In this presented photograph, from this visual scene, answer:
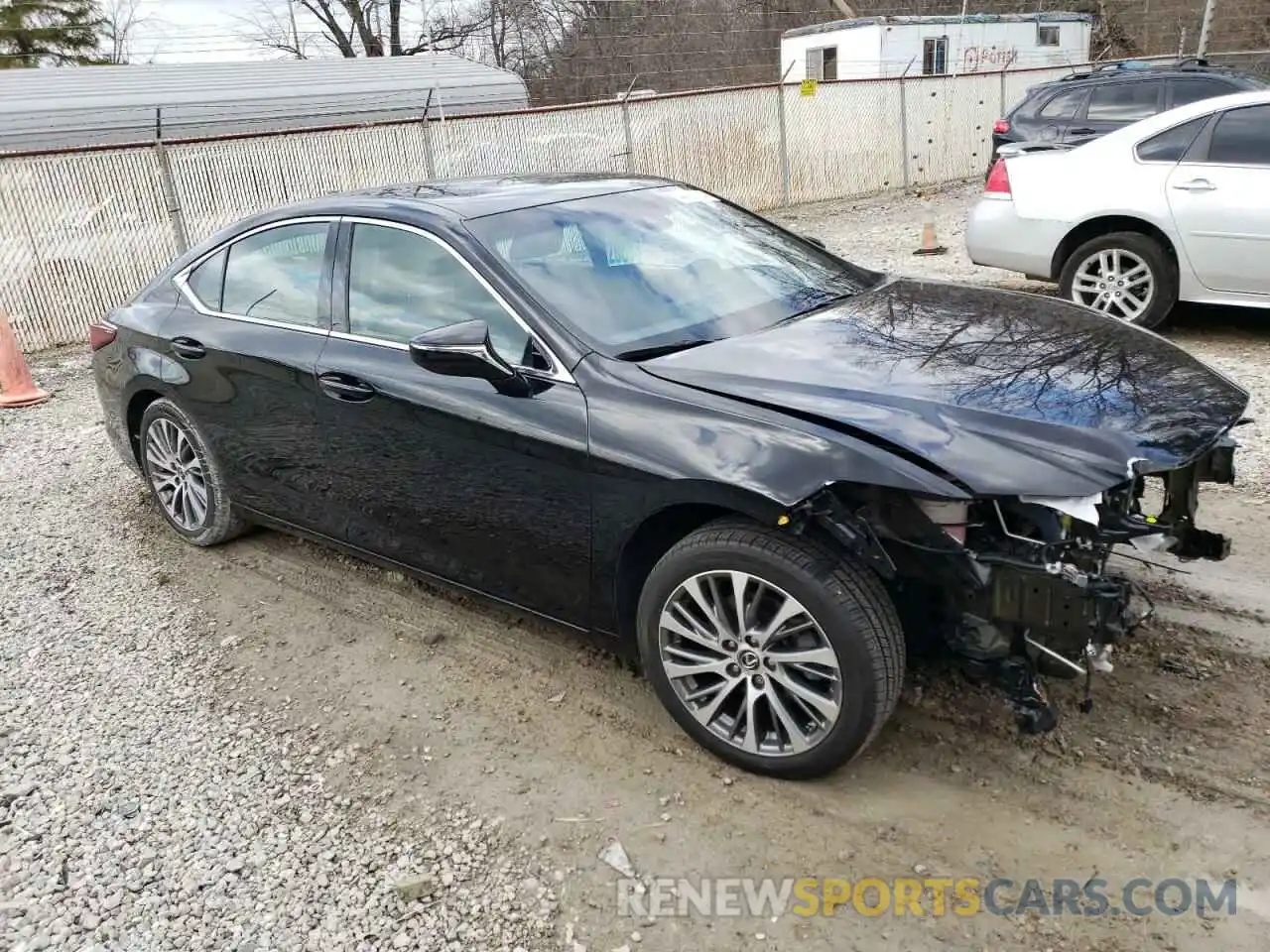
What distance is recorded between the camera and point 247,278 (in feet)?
14.2

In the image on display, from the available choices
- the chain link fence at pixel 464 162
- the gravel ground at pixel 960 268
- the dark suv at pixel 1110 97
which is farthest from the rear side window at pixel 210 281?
the dark suv at pixel 1110 97

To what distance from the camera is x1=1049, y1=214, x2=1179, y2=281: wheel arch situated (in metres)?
6.53

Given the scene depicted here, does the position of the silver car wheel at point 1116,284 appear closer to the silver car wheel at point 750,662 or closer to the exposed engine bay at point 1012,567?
the exposed engine bay at point 1012,567

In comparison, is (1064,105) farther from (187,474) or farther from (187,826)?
(187,826)

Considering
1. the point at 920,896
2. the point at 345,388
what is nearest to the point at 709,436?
the point at 920,896

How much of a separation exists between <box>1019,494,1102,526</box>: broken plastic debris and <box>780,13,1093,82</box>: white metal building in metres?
23.3

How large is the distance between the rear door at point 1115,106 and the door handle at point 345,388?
937 centimetres

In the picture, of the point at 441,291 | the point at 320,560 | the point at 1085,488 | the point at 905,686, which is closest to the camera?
the point at 1085,488

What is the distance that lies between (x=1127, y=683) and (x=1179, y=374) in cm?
100

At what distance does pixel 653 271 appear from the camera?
11.8 feet

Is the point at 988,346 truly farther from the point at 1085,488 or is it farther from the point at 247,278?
the point at 247,278

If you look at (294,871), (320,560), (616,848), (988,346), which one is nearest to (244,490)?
(320,560)

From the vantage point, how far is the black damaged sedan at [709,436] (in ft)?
8.58

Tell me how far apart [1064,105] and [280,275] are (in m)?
9.84
